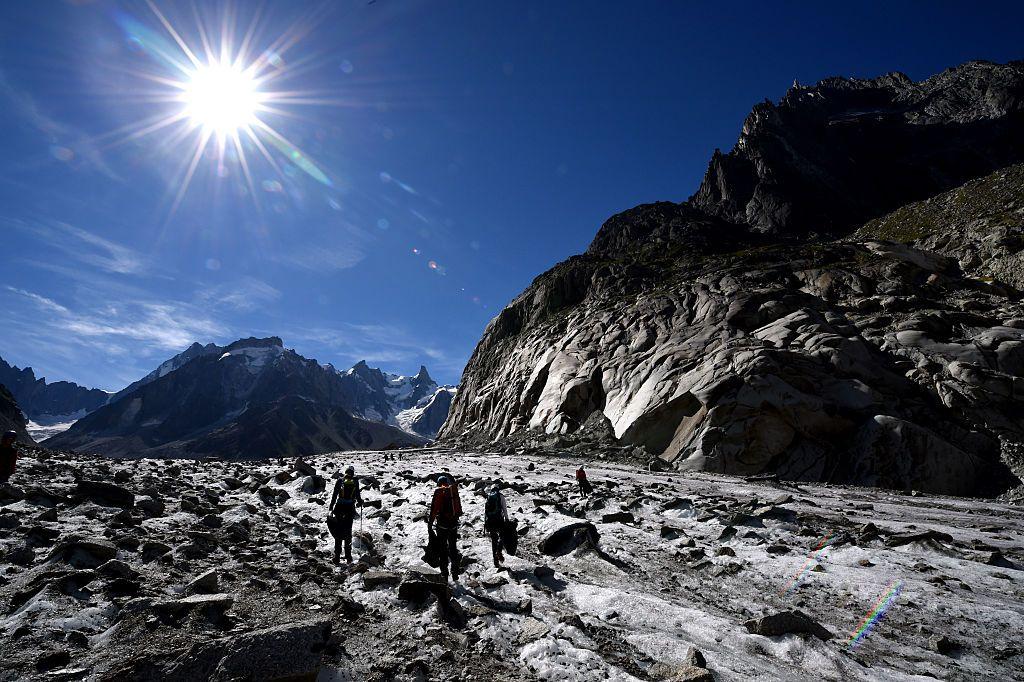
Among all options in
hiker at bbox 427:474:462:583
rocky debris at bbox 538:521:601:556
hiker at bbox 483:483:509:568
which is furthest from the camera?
rocky debris at bbox 538:521:601:556

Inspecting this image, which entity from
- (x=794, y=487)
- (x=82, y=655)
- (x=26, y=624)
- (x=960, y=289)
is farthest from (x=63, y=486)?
(x=960, y=289)

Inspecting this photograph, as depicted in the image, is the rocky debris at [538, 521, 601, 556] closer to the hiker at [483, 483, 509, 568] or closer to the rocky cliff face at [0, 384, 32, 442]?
the hiker at [483, 483, 509, 568]

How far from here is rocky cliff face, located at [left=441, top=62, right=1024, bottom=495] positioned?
997 inches

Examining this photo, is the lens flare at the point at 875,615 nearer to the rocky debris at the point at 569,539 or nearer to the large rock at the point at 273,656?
the rocky debris at the point at 569,539

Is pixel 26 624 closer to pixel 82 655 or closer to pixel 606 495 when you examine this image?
pixel 82 655

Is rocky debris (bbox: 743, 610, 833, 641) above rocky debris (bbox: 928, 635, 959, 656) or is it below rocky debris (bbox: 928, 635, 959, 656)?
above

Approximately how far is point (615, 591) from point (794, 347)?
1295 inches

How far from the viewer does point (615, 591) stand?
7.79 meters

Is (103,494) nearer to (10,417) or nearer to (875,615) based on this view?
(875,615)

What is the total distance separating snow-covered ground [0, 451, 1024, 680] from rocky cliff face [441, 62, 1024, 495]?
39.8 feet

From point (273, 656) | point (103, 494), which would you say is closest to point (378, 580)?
point (273, 656)

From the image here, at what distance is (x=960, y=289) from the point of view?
130 ft

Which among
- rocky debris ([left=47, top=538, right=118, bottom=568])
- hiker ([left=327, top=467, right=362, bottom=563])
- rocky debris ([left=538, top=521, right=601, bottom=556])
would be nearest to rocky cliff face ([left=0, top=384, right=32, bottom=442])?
rocky debris ([left=47, top=538, right=118, bottom=568])

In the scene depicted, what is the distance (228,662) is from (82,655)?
199cm
